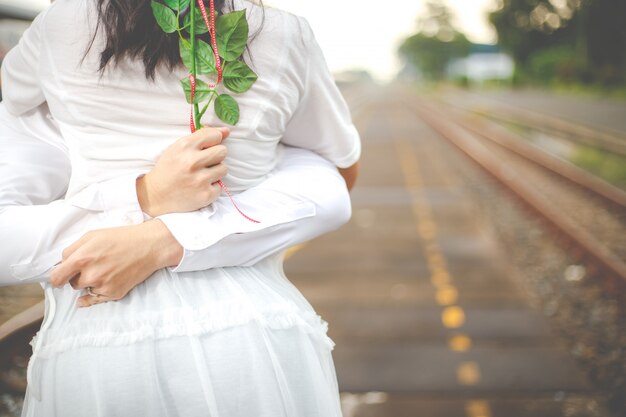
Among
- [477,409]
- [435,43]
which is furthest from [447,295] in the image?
[435,43]

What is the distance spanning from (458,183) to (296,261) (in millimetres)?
5110

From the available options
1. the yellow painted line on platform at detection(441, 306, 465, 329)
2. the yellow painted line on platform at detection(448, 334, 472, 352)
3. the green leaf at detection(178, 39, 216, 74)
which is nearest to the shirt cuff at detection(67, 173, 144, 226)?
the green leaf at detection(178, 39, 216, 74)

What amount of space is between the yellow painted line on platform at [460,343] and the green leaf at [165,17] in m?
3.28

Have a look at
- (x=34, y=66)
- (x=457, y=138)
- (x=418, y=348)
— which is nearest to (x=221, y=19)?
(x=34, y=66)

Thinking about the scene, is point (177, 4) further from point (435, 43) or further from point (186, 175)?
point (435, 43)

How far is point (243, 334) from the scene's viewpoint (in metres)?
1.02

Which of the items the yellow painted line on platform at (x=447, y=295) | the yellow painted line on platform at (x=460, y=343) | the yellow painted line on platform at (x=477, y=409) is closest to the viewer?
the yellow painted line on platform at (x=477, y=409)

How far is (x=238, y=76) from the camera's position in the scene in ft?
3.43

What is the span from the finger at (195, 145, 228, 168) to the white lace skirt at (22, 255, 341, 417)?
0.64 feet

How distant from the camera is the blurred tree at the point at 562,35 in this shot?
42.6 meters

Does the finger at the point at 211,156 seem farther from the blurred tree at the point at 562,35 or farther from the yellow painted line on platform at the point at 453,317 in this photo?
the blurred tree at the point at 562,35

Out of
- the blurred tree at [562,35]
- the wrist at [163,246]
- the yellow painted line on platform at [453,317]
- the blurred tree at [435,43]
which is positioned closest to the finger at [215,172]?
the wrist at [163,246]

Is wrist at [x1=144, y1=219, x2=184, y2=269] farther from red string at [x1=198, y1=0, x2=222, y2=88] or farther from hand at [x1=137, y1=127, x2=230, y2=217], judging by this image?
red string at [x1=198, y1=0, x2=222, y2=88]

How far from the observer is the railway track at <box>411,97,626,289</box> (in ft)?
18.7
